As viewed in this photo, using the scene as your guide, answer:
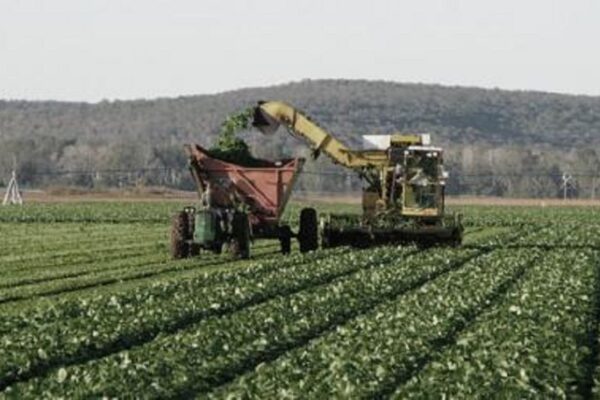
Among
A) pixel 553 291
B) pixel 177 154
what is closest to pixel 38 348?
pixel 553 291

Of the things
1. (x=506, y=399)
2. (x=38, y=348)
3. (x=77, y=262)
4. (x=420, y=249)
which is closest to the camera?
(x=506, y=399)

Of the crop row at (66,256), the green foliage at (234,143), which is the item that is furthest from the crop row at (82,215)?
the green foliage at (234,143)

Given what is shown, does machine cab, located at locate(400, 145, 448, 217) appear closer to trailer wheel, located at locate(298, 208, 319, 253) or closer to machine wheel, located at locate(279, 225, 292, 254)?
trailer wheel, located at locate(298, 208, 319, 253)

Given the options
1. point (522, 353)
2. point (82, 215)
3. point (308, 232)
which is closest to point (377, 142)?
point (308, 232)

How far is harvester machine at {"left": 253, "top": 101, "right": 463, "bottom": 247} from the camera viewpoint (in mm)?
37438

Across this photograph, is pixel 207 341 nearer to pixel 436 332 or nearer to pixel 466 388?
pixel 436 332

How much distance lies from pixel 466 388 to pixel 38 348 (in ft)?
19.6

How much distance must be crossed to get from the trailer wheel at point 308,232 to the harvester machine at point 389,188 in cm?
26

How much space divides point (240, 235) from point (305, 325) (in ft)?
51.8

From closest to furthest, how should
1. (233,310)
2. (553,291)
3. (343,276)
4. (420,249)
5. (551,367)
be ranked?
(551,367), (233,310), (553,291), (343,276), (420,249)

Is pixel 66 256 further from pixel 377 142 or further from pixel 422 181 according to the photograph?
pixel 422 181

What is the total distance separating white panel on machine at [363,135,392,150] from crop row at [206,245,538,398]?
13546mm

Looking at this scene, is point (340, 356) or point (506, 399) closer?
point (506, 399)

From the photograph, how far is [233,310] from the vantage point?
22.3 metres
